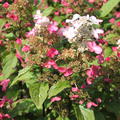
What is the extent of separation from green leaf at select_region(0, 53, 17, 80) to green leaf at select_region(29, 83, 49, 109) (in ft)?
2.18

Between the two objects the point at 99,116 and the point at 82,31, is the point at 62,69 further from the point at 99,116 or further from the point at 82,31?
the point at 99,116

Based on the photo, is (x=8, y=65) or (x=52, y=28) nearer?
(x=52, y=28)

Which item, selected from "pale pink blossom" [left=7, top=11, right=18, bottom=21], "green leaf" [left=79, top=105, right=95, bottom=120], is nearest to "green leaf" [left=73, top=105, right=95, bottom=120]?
"green leaf" [left=79, top=105, right=95, bottom=120]

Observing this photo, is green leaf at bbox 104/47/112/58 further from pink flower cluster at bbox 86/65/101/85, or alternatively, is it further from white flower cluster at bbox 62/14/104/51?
white flower cluster at bbox 62/14/104/51

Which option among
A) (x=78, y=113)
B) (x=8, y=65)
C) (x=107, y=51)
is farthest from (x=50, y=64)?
(x=107, y=51)

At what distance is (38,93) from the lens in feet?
7.68

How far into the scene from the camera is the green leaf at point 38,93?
230 cm

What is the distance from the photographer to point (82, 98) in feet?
8.09

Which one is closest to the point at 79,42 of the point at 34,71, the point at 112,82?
the point at 34,71

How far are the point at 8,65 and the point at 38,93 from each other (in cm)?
77

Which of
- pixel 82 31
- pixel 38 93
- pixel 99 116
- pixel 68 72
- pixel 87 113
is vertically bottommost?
pixel 99 116

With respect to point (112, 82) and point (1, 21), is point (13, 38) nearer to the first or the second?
point (1, 21)

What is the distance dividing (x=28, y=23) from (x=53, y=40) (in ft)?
2.85

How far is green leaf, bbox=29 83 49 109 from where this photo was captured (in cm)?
230
